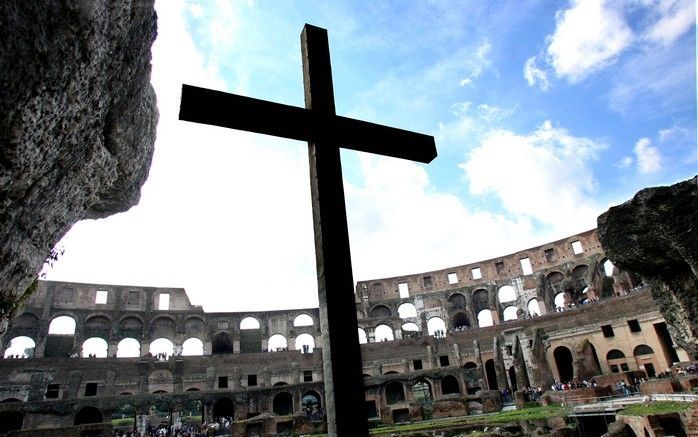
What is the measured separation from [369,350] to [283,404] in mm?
8422

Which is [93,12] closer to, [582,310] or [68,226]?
[68,226]

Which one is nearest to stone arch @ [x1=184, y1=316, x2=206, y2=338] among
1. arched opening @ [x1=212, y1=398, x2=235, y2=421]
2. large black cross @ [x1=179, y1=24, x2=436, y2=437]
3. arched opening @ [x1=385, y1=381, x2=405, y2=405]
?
arched opening @ [x1=212, y1=398, x2=235, y2=421]

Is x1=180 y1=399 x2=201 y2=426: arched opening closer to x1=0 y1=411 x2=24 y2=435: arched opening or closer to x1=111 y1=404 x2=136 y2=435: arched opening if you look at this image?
x1=111 y1=404 x2=136 y2=435: arched opening

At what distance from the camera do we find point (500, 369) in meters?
31.6

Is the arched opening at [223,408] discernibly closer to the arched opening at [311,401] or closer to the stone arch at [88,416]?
the arched opening at [311,401]

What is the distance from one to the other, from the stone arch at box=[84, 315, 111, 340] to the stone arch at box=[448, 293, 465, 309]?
3154 centimetres

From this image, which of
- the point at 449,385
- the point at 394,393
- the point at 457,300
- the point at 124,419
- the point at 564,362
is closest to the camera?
the point at 564,362

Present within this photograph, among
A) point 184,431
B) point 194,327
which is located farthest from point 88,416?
point 194,327

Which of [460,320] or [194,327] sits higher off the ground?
[194,327]

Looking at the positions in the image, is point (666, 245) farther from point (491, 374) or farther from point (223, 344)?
point (223, 344)

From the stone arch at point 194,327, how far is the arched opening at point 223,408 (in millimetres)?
8014

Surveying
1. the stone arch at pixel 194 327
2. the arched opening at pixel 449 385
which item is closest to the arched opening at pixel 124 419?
the stone arch at pixel 194 327

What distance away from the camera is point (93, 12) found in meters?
4.85

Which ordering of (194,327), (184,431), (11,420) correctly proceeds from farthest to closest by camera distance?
1. (194,327)
2. (184,431)
3. (11,420)
